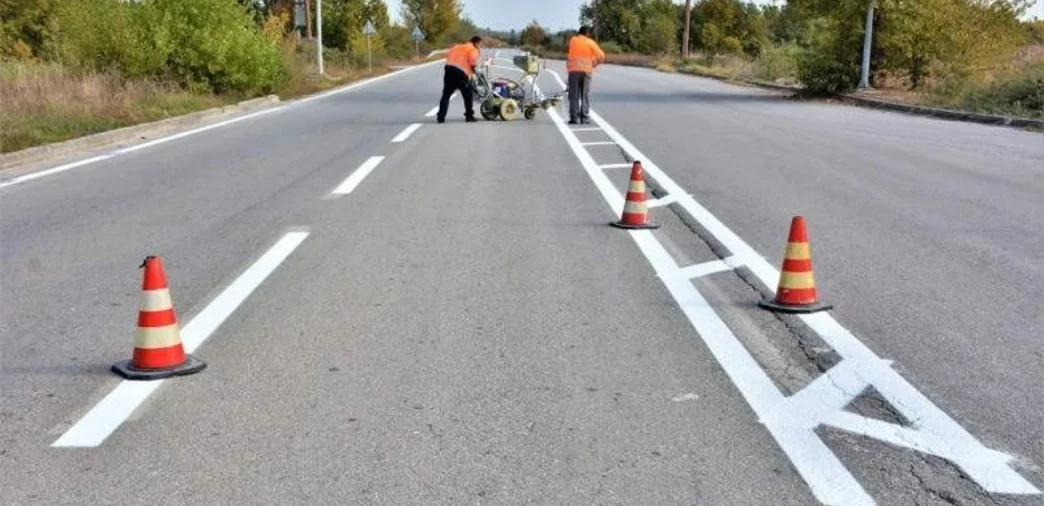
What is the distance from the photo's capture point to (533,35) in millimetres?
149125

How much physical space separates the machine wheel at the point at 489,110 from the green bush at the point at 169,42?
9217mm

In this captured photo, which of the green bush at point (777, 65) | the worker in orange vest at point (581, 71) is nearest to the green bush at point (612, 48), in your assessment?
the green bush at point (777, 65)

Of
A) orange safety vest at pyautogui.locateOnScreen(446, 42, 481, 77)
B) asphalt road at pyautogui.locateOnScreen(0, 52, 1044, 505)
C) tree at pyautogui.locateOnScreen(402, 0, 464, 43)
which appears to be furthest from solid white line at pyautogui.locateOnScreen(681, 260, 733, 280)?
tree at pyautogui.locateOnScreen(402, 0, 464, 43)

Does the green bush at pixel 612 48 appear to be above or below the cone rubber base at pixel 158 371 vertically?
above

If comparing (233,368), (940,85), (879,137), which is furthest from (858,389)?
(940,85)

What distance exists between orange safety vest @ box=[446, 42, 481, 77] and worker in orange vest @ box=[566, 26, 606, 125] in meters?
1.85

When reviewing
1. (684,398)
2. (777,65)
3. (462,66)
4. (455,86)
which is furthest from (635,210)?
(777,65)

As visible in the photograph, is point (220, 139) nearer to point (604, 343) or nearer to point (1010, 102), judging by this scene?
point (604, 343)

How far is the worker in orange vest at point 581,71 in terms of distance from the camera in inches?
773

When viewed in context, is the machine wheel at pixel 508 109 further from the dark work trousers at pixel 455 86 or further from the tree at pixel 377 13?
the tree at pixel 377 13

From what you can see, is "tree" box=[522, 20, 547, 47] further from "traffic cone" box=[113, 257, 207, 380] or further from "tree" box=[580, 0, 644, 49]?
"traffic cone" box=[113, 257, 207, 380]

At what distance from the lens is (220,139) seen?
17.4m

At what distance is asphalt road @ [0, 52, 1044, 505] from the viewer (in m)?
3.94

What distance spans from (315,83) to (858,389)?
34115 millimetres
